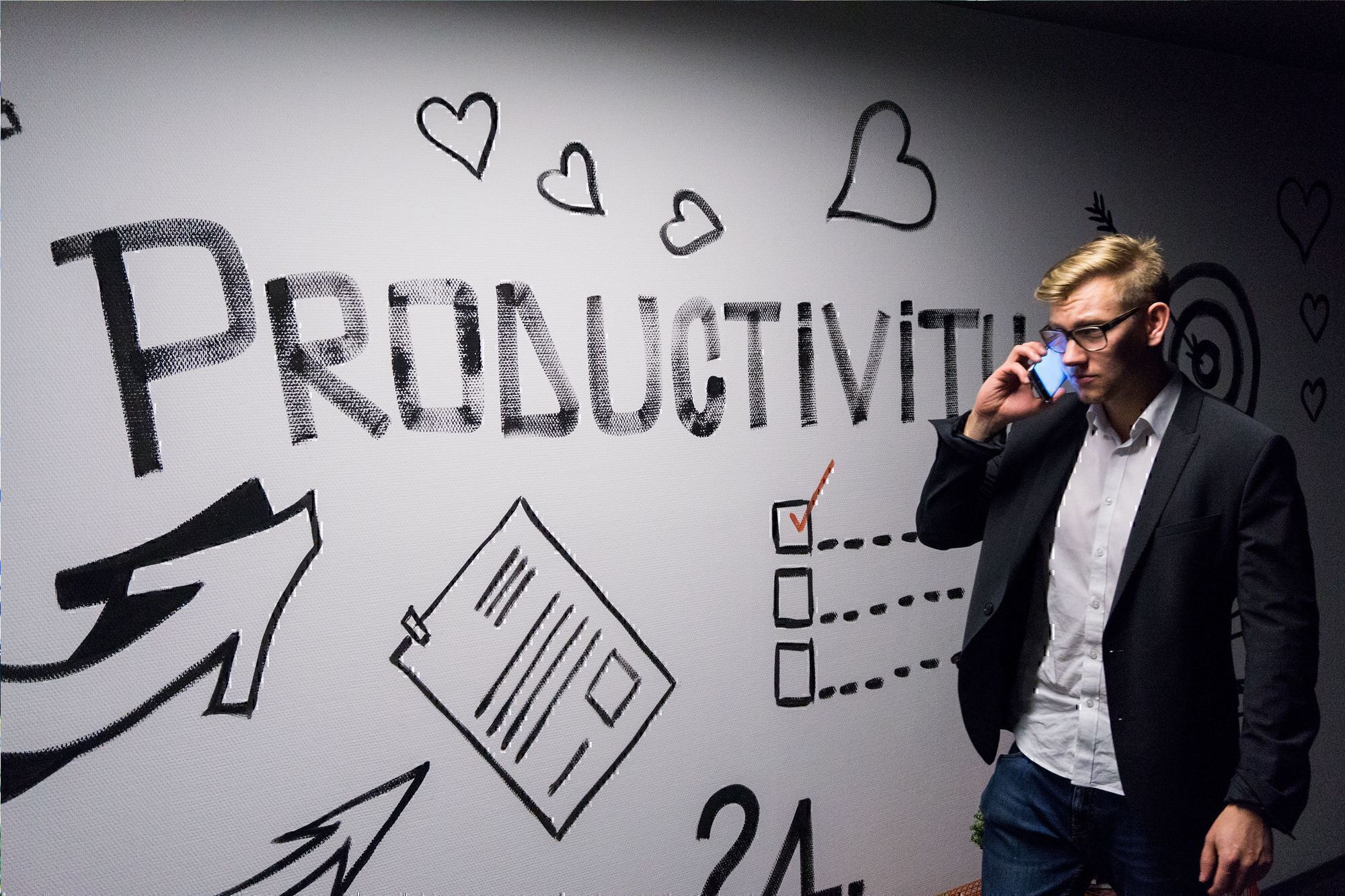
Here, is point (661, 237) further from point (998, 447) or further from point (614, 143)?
point (998, 447)

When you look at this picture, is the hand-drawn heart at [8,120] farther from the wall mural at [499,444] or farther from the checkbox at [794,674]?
the checkbox at [794,674]

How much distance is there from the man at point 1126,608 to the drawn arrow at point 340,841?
1.08 metres

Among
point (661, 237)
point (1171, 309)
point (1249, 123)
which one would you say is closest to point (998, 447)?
point (661, 237)

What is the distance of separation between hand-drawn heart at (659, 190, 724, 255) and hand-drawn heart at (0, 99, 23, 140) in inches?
44.3

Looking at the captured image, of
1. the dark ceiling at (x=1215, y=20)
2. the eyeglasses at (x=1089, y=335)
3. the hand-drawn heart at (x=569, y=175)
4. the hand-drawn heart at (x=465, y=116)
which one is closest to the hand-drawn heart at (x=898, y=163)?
the dark ceiling at (x=1215, y=20)

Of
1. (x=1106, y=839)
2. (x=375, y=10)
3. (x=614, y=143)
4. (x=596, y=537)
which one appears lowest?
(x=1106, y=839)

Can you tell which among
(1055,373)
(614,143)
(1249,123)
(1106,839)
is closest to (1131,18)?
(1249,123)

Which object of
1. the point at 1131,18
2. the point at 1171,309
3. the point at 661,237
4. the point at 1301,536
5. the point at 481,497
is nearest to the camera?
the point at 1301,536

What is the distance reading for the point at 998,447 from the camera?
5.66 feet

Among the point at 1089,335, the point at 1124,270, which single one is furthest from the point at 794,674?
the point at 1124,270

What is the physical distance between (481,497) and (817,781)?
3.50 ft

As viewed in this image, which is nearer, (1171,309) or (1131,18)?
(1131,18)

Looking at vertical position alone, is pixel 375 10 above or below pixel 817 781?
above

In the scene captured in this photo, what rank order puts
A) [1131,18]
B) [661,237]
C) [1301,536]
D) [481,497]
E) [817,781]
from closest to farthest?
1. [1301,536]
2. [481,497]
3. [661,237]
4. [817,781]
5. [1131,18]
